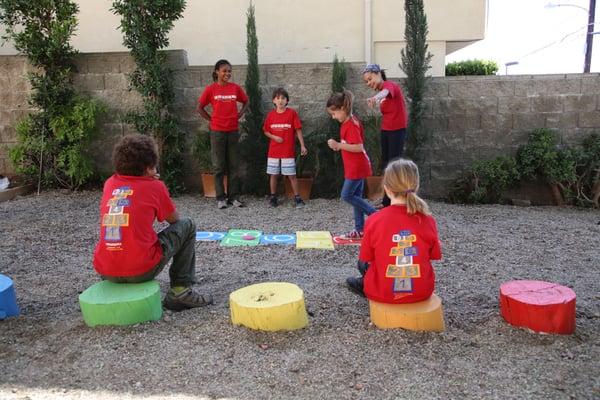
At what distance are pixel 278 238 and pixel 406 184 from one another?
2.54 metres

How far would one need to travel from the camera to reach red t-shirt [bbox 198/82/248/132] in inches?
269

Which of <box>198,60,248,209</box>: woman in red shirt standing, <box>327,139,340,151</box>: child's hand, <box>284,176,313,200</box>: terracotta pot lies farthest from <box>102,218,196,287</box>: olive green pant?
<box>284,176,313,200</box>: terracotta pot

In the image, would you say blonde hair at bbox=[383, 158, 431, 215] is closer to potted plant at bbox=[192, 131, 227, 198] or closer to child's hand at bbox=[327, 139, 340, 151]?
child's hand at bbox=[327, 139, 340, 151]

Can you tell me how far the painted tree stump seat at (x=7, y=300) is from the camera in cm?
324

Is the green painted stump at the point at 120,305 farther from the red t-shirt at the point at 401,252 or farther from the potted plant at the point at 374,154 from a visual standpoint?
the potted plant at the point at 374,154

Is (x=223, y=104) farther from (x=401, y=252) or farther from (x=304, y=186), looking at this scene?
(x=401, y=252)

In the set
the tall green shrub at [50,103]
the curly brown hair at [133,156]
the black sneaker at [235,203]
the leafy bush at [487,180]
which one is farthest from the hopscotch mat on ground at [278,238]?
the tall green shrub at [50,103]

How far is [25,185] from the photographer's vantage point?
299 inches

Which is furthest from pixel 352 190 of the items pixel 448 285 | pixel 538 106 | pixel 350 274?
pixel 538 106

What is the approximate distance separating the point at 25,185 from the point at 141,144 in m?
5.34

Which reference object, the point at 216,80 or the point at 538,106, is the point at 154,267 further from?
the point at 538,106

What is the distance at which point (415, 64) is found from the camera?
7156 mm

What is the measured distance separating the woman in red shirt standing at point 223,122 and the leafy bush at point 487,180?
10.5ft

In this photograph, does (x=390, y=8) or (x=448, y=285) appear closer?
(x=448, y=285)
